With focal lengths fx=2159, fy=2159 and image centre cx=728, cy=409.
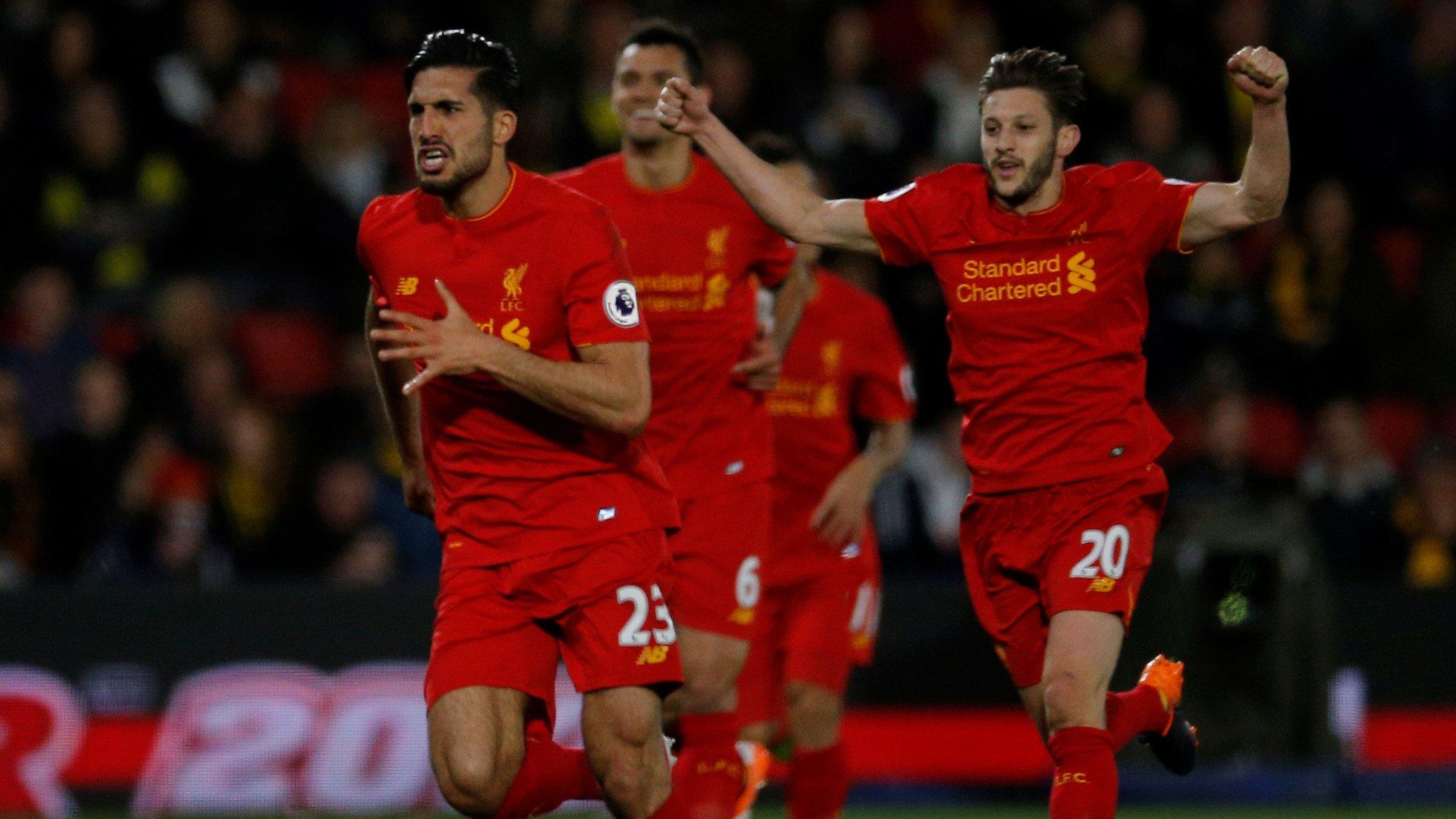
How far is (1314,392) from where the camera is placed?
1200 centimetres

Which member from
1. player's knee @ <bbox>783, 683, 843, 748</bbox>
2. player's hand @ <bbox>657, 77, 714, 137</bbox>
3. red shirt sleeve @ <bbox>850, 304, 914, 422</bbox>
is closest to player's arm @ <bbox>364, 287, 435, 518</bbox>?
player's hand @ <bbox>657, 77, 714, 137</bbox>

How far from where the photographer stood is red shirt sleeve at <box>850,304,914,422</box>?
28.5 ft

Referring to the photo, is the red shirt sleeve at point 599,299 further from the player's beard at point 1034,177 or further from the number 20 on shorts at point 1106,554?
the number 20 on shorts at point 1106,554

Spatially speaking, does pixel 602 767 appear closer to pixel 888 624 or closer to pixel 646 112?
pixel 646 112

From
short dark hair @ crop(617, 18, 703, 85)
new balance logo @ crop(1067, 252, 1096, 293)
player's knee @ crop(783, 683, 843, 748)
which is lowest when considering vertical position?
player's knee @ crop(783, 683, 843, 748)

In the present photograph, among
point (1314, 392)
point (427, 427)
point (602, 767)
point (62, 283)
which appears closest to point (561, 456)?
point (427, 427)

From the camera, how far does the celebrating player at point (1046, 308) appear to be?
242 inches

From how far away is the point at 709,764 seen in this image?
7188mm

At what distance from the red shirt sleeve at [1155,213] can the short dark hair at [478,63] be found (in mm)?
1784

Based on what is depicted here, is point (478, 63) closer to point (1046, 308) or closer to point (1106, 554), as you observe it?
point (1046, 308)

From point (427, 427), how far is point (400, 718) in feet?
13.5

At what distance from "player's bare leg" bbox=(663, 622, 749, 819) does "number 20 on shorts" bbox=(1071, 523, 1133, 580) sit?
1594mm

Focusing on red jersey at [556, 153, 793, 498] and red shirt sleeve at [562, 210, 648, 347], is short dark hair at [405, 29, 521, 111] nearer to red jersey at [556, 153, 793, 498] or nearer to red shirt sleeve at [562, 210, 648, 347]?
red shirt sleeve at [562, 210, 648, 347]

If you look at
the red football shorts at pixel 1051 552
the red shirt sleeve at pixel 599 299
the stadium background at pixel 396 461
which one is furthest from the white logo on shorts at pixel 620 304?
the stadium background at pixel 396 461
